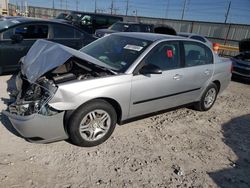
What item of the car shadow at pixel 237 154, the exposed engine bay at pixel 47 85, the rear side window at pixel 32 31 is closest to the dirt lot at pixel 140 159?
the car shadow at pixel 237 154

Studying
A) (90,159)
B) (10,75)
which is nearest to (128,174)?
(90,159)

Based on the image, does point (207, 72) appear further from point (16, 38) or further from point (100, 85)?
point (16, 38)

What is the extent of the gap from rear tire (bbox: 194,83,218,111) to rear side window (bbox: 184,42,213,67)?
1.86 ft

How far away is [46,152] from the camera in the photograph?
3.49 meters

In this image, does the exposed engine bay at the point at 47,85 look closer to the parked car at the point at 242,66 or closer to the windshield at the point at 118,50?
the windshield at the point at 118,50

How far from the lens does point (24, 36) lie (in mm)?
6754

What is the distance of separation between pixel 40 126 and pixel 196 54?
129 inches

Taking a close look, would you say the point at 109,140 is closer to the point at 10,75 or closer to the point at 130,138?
the point at 130,138

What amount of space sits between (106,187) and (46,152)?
1.01 metres

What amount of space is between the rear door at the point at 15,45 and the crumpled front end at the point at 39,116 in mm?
3205

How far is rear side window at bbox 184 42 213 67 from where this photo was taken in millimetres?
4840

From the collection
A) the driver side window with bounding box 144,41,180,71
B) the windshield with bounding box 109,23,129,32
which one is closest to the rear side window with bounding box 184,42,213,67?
the driver side window with bounding box 144,41,180,71

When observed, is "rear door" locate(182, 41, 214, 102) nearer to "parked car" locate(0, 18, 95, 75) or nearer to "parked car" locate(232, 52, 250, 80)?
"parked car" locate(0, 18, 95, 75)

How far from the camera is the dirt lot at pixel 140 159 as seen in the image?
310 centimetres
